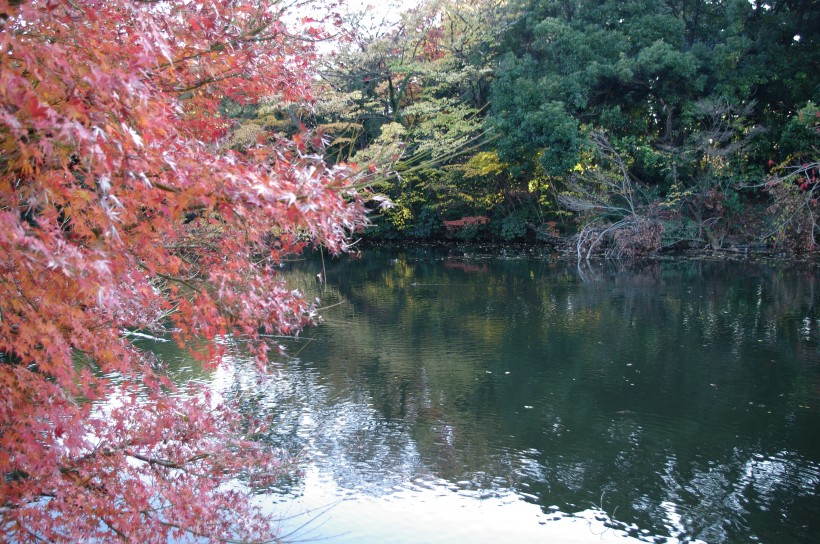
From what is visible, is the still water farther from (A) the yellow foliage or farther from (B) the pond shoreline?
(A) the yellow foliage

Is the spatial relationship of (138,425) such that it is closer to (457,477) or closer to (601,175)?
(457,477)

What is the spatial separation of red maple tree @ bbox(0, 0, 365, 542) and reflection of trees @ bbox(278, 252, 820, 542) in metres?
1.95

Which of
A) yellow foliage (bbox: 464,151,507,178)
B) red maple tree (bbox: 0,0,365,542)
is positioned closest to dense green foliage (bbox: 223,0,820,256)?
yellow foliage (bbox: 464,151,507,178)

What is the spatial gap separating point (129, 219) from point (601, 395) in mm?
5888

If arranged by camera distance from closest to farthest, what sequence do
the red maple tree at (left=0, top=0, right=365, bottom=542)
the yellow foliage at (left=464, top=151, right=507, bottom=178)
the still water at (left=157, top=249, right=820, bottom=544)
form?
the red maple tree at (left=0, top=0, right=365, bottom=542) < the still water at (left=157, top=249, right=820, bottom=544) < the yellow foliage at (left=464, top=151, right=507, bottom=178)

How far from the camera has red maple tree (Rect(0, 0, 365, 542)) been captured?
2541mm

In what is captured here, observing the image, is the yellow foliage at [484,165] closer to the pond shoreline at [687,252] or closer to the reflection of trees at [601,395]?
the pond shoreline at [687,252]

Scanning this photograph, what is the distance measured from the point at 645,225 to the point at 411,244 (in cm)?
1020

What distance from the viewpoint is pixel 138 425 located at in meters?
5.12

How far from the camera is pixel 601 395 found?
7.71 meters

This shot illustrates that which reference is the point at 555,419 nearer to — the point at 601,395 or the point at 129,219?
the point at 601,395

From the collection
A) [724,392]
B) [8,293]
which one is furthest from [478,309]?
[8,293]

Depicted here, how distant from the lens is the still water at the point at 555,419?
5117mm

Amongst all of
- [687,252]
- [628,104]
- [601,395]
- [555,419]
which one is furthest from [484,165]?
[555,419]
